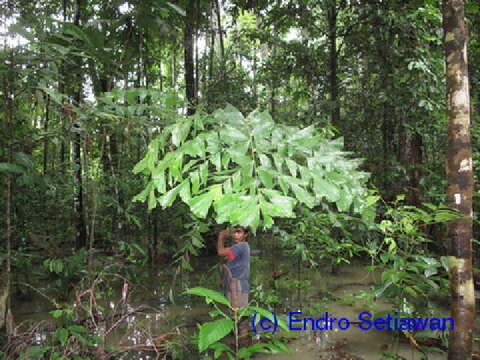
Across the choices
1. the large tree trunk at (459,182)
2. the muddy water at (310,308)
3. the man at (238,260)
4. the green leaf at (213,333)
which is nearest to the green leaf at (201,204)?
the green leaf at (213,333)

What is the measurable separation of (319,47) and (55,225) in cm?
592

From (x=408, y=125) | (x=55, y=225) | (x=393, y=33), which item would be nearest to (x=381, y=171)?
(x=408, y=125)

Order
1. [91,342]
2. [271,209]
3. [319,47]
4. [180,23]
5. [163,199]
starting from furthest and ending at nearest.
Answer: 1. [319,47]
2. [180,23]
3. [91,342]
4. [163,199]
5. [271,209]

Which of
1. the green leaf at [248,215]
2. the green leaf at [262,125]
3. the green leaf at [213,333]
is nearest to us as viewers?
the green leaf at [248,215]

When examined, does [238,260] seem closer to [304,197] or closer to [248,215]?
[304,197]

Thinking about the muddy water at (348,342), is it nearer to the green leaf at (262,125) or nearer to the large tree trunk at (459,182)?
the large tree trunk at (459,182)

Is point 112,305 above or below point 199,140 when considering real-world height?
below

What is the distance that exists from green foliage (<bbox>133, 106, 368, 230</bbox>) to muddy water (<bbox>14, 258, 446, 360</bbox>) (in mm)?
1360

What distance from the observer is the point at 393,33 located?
17.0 feet

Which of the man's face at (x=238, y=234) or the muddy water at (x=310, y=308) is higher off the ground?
the man's face at (x=238, y=234)

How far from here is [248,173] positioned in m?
1.35

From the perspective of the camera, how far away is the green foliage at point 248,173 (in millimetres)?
1178

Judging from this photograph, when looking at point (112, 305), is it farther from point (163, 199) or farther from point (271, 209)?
point (271, 209)

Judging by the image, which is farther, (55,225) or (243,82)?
(243,82)
